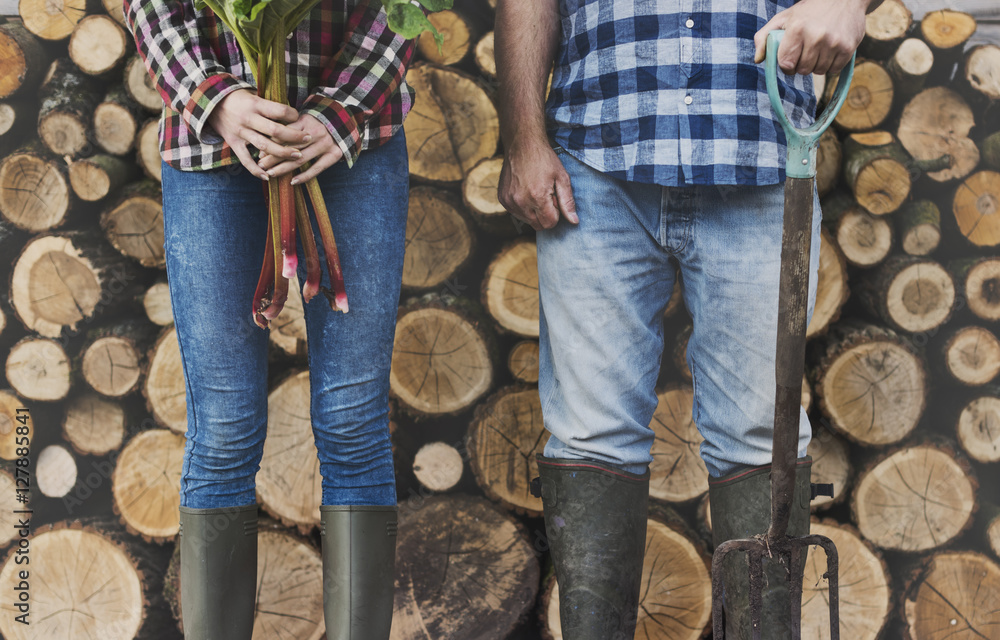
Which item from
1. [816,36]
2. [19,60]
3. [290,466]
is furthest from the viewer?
[290,466]

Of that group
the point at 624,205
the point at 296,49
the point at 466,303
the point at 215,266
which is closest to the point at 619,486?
the point at 624,205

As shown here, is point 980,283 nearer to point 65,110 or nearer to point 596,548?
point 596,548

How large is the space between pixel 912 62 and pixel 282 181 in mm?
1504

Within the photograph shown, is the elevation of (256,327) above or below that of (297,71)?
below

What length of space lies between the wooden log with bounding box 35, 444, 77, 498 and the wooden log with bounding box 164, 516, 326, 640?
0.32 m

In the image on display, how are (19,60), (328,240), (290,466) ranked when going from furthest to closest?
(290,466) < (19,60) < (328,240)

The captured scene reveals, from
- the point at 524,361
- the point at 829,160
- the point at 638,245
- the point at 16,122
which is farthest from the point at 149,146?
the point at 829,160

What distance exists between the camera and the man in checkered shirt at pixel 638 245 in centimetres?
114

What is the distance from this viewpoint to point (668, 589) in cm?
171

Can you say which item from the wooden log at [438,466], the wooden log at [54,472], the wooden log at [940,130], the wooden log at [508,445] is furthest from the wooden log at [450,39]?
the wooden log at [54,472]

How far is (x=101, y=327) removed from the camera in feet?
5.36

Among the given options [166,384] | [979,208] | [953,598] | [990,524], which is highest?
[979,208]

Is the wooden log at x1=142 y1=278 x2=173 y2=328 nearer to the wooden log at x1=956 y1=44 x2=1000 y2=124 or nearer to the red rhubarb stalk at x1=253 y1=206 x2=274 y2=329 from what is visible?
the red rhubarb stalk at x1=253 y1=206 x2=274 y2=329

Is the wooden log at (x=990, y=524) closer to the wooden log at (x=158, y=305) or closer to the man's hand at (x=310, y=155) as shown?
the man's hand at (x=310, y=155)
